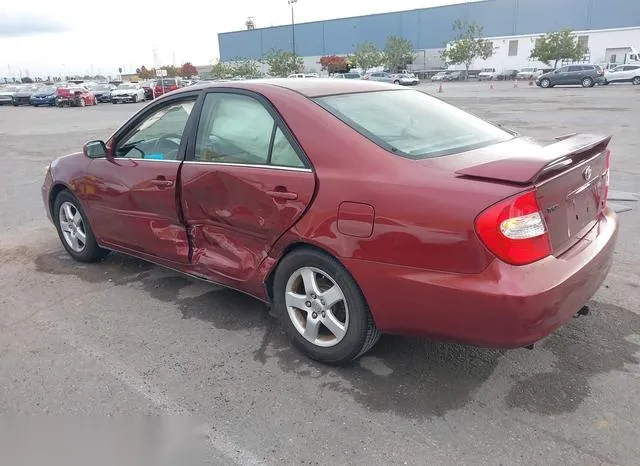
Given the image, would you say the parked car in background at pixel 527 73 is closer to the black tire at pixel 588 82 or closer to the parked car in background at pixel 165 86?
the black tire at pixel 588 82

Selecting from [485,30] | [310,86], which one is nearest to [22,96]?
[310,86]

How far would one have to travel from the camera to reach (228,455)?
250 centimetres

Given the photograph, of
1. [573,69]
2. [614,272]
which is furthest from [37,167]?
[573,69]

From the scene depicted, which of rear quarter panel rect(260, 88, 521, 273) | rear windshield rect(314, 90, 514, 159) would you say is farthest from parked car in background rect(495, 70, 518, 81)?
rear quarter panel rect(260, 88, 521, 273)

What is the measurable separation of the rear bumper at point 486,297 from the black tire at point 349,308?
92 millimetres

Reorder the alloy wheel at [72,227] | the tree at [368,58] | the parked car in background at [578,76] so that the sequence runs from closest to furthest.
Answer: the alloy wheel at [72,227], the parked car in background at [578,76], the tree at [368,58]

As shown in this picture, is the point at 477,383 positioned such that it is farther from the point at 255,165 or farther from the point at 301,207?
the point at 255,165

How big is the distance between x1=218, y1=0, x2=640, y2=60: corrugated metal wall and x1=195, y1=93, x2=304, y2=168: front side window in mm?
83744

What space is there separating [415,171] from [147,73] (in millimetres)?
117914

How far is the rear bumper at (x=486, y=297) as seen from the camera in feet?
8.05

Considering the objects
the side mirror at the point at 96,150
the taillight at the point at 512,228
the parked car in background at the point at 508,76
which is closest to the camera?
the taillight at the point at 512,228

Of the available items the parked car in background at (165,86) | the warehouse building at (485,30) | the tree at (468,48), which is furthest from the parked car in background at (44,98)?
the tree at (468,48)

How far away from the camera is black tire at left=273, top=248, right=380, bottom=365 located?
2930mm

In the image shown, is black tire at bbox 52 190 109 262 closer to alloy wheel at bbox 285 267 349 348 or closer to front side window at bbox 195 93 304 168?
front side window at bbox 195 93 304 168
